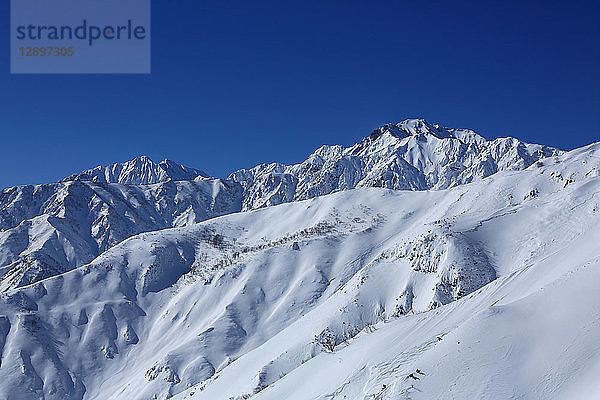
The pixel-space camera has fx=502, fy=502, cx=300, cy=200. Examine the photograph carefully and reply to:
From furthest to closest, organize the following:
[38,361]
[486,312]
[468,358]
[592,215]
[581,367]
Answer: [38,361] → [592,215] → [486,312] → [468,358] → [581,367]

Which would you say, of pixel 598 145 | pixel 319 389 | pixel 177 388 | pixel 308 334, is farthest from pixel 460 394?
pixel 598 145

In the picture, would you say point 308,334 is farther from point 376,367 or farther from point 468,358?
point 468,358

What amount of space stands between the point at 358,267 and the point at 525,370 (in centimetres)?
4396

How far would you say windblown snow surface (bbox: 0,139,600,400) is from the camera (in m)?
11.8

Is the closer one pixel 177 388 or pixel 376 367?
pixel 376 367

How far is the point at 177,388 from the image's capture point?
4350 centimetres

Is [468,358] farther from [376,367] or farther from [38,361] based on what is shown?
[38,361]

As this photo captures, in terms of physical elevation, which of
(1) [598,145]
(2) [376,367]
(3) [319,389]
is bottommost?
(3) [319,389]

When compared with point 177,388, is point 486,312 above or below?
above

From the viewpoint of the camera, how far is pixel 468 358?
1163 centimetres

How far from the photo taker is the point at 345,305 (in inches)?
1371

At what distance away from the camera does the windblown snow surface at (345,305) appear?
1184 cm

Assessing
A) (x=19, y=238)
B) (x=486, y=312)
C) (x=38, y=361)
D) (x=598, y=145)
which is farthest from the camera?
(x=19, y=238)

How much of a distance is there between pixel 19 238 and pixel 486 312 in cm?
17420
